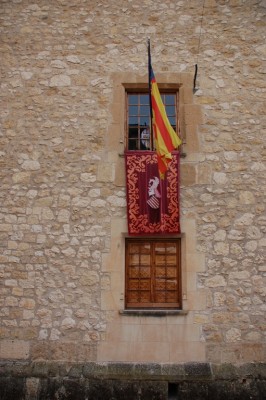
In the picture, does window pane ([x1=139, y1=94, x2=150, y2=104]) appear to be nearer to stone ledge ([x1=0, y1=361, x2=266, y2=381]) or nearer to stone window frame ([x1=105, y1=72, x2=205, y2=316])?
stone window frame ([x1=105, y1=72, x2=205, y2=316])

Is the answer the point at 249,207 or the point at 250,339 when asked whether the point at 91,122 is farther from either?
the point at 250,339

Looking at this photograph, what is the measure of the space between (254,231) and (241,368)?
197 cm

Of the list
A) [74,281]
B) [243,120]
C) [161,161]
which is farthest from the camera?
[243,120]

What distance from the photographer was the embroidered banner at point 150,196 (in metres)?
6.64

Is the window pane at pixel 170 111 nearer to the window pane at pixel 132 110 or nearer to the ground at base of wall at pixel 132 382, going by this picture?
the window pane at pixel 132 110

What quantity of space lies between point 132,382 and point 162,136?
3.39 meters

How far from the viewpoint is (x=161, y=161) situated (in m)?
6.07

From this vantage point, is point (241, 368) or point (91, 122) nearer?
point (241, 368)

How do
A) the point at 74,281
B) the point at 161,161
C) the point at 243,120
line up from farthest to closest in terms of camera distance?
the point at 243,120 → the point at 74,281 → the point at 161,161

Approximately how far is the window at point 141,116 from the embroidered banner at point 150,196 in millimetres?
298

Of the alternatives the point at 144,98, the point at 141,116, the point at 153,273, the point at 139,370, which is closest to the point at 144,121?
the point at 141,116

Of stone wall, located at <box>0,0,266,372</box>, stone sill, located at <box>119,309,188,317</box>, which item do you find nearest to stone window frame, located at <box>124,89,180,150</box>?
stone wall, located at <box>0,0,266,372</box>

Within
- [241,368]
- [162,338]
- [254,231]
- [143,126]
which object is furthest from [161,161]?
[241,368]

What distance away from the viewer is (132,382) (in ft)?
19.6
